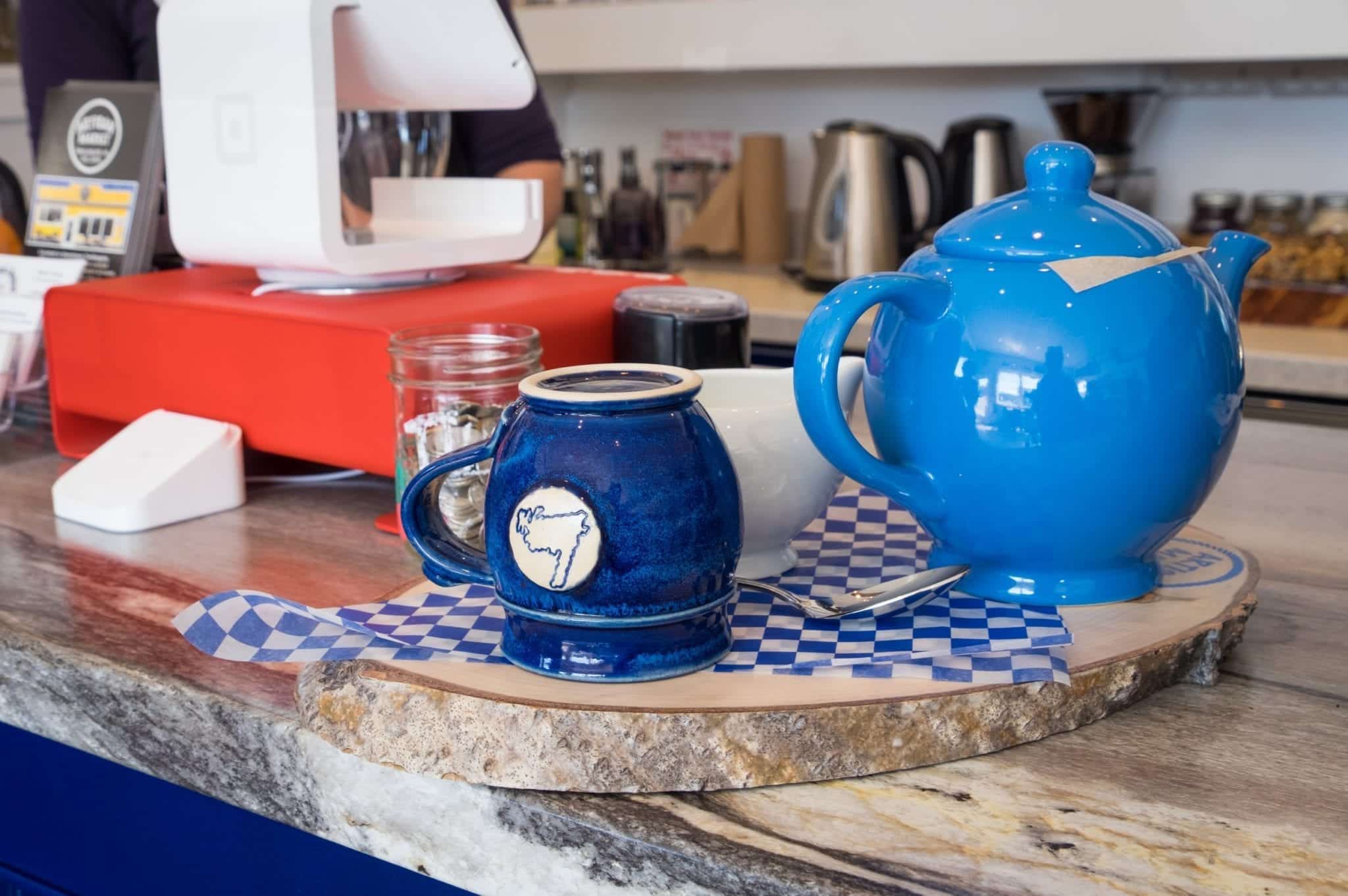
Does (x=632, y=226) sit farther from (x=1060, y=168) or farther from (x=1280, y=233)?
(x=1060, y=168)

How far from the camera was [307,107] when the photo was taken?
1.04 m

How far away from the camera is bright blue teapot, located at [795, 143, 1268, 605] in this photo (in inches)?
27.0

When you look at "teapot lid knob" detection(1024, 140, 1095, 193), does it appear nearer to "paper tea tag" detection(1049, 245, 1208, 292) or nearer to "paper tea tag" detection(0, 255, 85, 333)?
"paper tea tag" detection(1049, 245, 1208, 292)

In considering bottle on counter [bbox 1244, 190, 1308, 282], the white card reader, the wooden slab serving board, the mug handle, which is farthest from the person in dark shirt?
the wooden slab serving board

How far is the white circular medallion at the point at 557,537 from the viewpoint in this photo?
0.61m

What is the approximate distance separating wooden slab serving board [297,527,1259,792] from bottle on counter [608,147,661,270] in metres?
2.09

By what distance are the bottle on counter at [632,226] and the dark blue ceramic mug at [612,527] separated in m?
2.06

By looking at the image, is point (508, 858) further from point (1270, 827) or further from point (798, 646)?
point (1270, 827)

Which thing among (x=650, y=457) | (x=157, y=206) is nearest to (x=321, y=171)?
(x=157, y=206)

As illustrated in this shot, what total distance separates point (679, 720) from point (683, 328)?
48 centimetres

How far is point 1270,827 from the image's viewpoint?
56 cm

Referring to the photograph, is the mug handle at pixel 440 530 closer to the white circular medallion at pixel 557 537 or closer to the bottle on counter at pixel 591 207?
the white circular medallion at pixel 557 537

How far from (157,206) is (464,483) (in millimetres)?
637

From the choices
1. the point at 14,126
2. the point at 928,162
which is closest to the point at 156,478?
the point at 928,162
